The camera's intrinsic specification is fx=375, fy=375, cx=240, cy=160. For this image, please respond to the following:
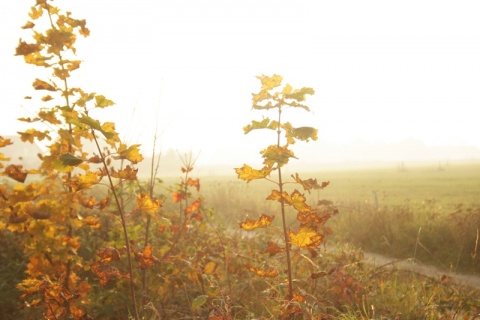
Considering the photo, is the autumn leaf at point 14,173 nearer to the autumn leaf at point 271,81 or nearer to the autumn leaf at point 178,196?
the autumn leaf at point 178,196

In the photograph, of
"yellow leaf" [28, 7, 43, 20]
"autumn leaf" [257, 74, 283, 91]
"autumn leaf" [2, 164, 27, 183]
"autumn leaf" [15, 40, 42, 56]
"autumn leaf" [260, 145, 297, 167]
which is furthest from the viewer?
"yellow leaf" [28, 7, 43, 20]

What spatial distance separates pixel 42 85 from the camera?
9.92ft

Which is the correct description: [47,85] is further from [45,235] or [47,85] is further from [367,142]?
[367,142]

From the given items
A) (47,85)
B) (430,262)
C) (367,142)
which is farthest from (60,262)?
(367,142)

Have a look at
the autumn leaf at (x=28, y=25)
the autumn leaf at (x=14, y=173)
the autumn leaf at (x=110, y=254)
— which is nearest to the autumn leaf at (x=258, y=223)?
the autumn leaf at (x=110, y=254)

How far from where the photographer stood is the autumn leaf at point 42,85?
2.99m

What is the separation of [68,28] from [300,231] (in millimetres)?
2458

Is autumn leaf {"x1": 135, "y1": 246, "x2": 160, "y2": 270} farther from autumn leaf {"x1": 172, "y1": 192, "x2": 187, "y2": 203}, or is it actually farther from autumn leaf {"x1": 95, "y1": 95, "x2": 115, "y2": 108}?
autumn leaf {"x1": 172, "y1": 192, "x2": 187, "y2": 203}

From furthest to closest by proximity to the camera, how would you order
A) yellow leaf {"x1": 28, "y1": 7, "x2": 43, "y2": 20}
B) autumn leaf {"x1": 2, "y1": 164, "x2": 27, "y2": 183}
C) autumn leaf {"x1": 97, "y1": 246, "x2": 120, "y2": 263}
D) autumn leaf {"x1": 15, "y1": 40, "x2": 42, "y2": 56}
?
yellow leaf {"x1": 28, "y1": 7, "x2": 43, "y2": 20}, autumn leaf {"x1": 15, "y1": 40, "x2": 42, "y2": 56}, autumn leaf {"x1": 2, "y1": 164, "x2": 27, "y2": 183}, autumn leaf {"x1": 97, "y1": 246, "x2": 120, "y2": 263}

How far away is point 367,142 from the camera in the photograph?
655 feet

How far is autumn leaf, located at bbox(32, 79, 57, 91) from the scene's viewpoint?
2.99 meters

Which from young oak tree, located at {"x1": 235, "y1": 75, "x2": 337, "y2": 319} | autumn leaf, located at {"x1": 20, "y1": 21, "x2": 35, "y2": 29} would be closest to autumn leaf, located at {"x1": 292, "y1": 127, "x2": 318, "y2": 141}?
young oak tree, located at {"x1": 235, "y1": 75, "x2": 337, "y2": 319}

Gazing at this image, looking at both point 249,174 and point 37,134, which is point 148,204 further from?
point 37,134

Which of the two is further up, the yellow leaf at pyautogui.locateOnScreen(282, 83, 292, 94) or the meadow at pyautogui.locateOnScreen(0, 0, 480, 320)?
the yellow leaf at pyautogui.locateOnScreen(282, 83, 292, 94)
